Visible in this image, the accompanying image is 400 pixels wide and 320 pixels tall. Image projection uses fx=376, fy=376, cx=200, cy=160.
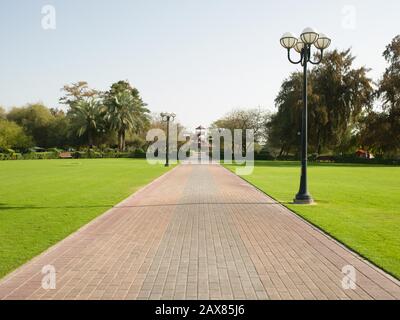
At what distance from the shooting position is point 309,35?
12.6 metres

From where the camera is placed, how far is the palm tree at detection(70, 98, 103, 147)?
69.9m

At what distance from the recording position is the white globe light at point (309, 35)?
12.6 m

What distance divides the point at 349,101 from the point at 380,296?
50.0m

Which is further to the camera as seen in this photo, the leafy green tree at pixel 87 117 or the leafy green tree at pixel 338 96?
the leafy green tree at pixel 87 117

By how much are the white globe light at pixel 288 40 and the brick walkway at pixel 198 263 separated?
6326 mm

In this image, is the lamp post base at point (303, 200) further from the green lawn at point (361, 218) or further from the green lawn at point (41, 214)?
the green lawn at point (41, 214)

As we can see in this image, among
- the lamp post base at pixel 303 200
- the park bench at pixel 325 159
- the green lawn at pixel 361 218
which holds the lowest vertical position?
the green lawn at pixel 361 218

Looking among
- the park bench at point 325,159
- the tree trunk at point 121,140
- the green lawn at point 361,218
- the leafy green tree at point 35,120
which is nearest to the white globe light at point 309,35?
the green lawn at point 361,218

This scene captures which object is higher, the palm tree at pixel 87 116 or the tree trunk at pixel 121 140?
the palm tree at pixel 87 116

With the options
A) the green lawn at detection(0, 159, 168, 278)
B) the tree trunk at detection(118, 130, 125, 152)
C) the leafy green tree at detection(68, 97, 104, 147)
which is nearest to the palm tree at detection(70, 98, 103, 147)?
the leafy green tree at detection(68, 97, 104, 147)

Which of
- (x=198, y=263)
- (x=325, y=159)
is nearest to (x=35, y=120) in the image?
(x=325, y=159)

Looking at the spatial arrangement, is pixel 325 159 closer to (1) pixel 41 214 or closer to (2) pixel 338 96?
(2) pixel 338 96

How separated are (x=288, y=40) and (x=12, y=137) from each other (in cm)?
6766
